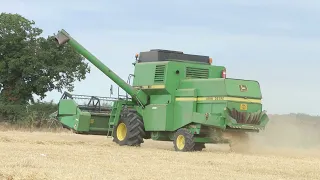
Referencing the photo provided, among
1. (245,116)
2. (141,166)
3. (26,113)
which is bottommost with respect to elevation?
(141,166)

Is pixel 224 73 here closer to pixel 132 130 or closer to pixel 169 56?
pixel 169 56

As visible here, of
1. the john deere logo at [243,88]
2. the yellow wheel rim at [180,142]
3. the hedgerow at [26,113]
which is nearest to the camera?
the john deere logo at [243,88]

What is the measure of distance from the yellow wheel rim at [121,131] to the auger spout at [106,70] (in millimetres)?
1242

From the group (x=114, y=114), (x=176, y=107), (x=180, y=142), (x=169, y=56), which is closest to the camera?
(x=180, y=142)

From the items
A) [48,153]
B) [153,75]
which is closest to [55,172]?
[48,153]

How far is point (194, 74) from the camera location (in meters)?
23.8

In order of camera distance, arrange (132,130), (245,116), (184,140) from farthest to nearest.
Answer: (132,130), (184,140), (245,116)

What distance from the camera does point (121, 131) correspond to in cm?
2523

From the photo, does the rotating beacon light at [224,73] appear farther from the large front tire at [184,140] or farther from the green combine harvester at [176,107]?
the large front tire at [184,140]

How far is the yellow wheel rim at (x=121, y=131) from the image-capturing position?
2506 cm

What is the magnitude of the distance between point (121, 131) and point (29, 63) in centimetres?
2621

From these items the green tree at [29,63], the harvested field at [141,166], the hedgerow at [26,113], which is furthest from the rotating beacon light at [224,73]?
the green tree at [29,63]

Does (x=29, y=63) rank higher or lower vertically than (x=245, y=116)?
higher

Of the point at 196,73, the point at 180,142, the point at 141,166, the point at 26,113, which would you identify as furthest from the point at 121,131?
the point at 26,113
